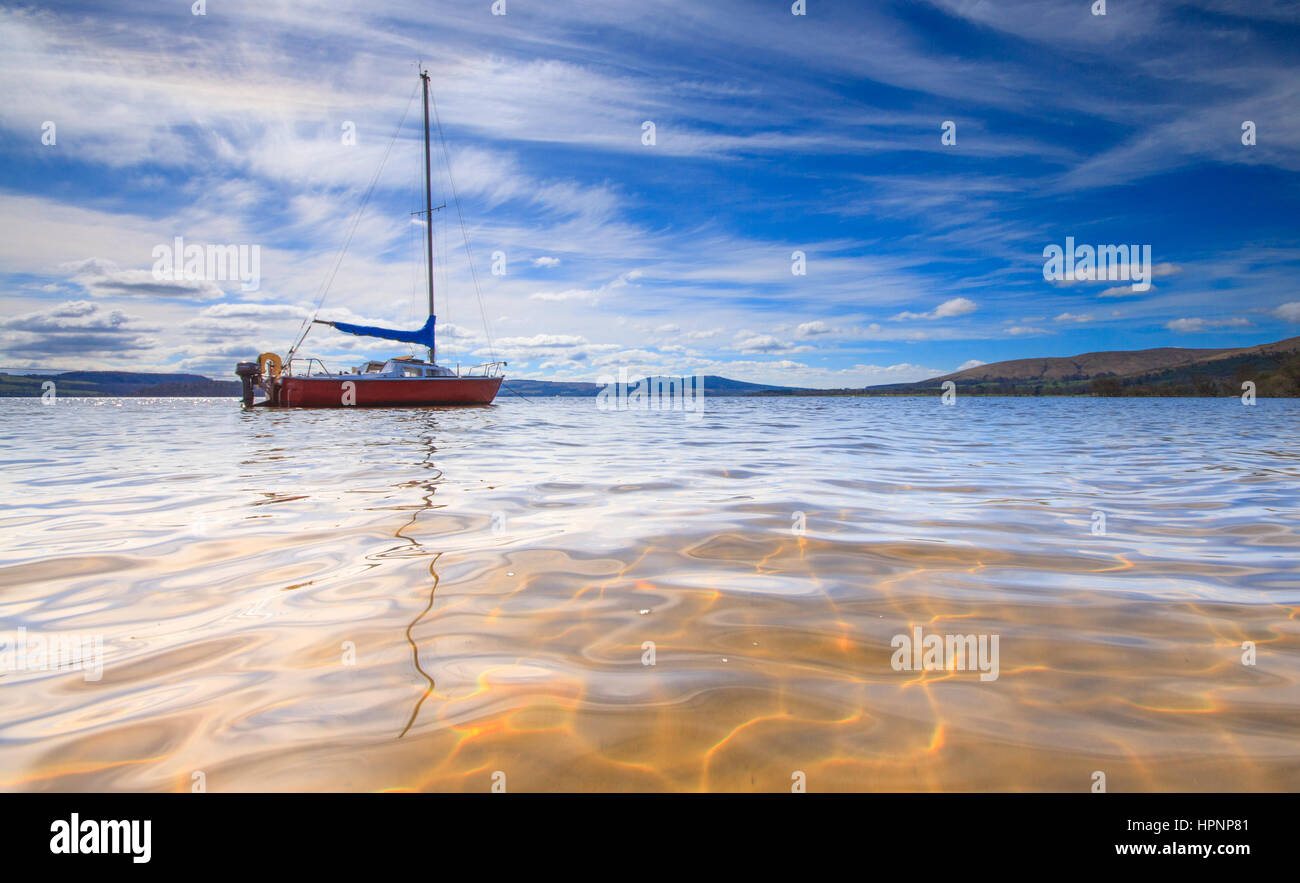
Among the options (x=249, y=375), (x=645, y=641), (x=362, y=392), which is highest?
(x=249, y=375)

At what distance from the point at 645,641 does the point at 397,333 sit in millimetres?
34126

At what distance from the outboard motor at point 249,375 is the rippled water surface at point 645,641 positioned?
33.5 metres

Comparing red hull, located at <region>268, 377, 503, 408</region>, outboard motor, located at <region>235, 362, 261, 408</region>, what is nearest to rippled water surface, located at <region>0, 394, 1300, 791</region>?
red hull, located at <region>268, 377, 503, 408</region>

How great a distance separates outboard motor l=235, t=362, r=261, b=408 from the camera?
3559 centimetres

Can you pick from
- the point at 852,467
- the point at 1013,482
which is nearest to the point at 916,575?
the point at 1013,482

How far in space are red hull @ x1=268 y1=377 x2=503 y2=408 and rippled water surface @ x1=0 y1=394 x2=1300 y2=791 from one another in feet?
87.4

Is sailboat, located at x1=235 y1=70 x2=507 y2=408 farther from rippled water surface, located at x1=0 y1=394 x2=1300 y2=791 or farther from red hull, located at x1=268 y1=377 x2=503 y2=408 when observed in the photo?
rippled water surface, located at x1=0 y1=394 x2=1300 y2=791

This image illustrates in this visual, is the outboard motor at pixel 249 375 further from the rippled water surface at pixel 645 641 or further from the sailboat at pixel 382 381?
the rippled water surface at pixel 645 641

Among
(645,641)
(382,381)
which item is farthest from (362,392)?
(645,641)

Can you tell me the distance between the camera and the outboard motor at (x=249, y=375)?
3559 centimetres

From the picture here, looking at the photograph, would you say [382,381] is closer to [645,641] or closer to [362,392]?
[362,392]

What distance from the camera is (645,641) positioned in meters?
2.88
